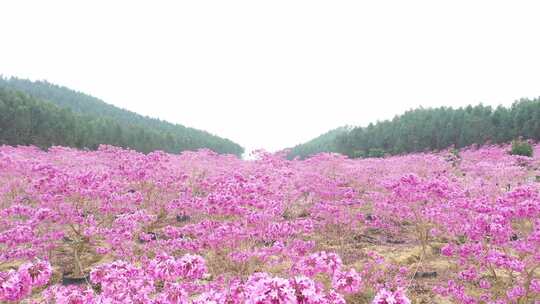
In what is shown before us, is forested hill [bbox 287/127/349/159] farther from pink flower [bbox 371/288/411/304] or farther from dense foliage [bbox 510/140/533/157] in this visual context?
pink flower [bbox 371/288/411/304]

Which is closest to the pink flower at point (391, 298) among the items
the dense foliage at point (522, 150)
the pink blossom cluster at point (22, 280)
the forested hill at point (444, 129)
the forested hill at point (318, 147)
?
the pink blossom cluster at point (22, 280)

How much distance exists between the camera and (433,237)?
14.9 metres

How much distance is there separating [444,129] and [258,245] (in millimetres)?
61729

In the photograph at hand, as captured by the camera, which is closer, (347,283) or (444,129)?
(347,283)

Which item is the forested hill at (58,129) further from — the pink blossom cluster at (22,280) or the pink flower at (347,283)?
the pink flower at (347,283)

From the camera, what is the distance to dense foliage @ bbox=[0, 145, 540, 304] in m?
4.72

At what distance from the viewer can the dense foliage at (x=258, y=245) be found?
4719mm

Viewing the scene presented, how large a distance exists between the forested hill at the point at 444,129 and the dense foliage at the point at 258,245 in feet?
143

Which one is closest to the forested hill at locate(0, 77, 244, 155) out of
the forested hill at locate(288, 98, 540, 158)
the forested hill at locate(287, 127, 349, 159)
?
the forested hill at locate(287, 127, 349, 159)

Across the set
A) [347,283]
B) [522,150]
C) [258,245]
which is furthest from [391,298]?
[522,150]

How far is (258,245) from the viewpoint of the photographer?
12.8 metres

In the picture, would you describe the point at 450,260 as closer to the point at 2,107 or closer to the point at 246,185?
the point at 246,185

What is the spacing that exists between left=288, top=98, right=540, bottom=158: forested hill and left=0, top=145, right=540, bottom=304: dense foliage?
143 ft

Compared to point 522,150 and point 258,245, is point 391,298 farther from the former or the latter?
point 522,150
